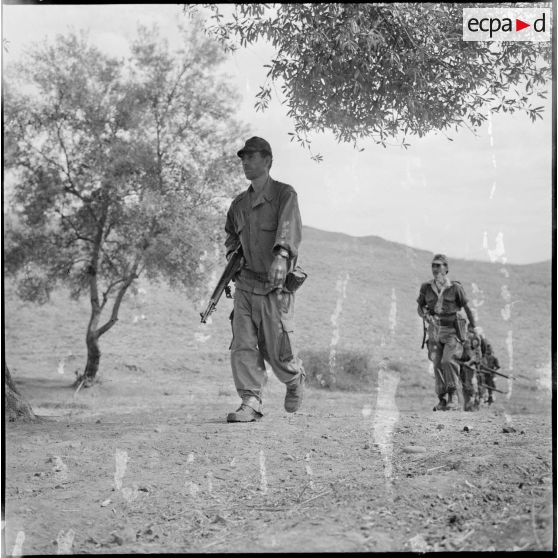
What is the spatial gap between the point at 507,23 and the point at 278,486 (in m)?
3.71

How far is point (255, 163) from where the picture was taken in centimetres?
→ 570

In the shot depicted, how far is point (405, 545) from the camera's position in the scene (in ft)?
11.0

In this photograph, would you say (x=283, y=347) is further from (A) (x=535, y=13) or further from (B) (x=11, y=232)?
(B) (x=11, y=232)

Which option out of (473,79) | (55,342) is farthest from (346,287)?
(473,79)

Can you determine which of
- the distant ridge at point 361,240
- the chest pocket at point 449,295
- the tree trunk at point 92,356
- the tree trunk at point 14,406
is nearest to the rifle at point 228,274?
the tree trunk at point 14,406

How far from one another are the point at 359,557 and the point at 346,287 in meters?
24.0

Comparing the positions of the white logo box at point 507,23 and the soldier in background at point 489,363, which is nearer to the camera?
the white logo box at point 507,23

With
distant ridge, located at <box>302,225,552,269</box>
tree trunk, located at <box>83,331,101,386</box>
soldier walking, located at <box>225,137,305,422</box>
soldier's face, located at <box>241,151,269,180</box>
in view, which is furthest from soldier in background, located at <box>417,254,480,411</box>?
distant ridge, located at <box>302,225,552,269</box>

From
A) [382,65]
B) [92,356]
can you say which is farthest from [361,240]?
[382,65]

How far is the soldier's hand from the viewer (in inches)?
210

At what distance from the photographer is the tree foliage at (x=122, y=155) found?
51.4 ft

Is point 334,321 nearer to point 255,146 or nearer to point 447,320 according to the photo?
point 447,320

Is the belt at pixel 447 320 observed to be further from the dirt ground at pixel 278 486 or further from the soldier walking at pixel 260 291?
the soldier walking at pixel 260 291

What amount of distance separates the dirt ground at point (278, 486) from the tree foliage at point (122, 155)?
966 cm
